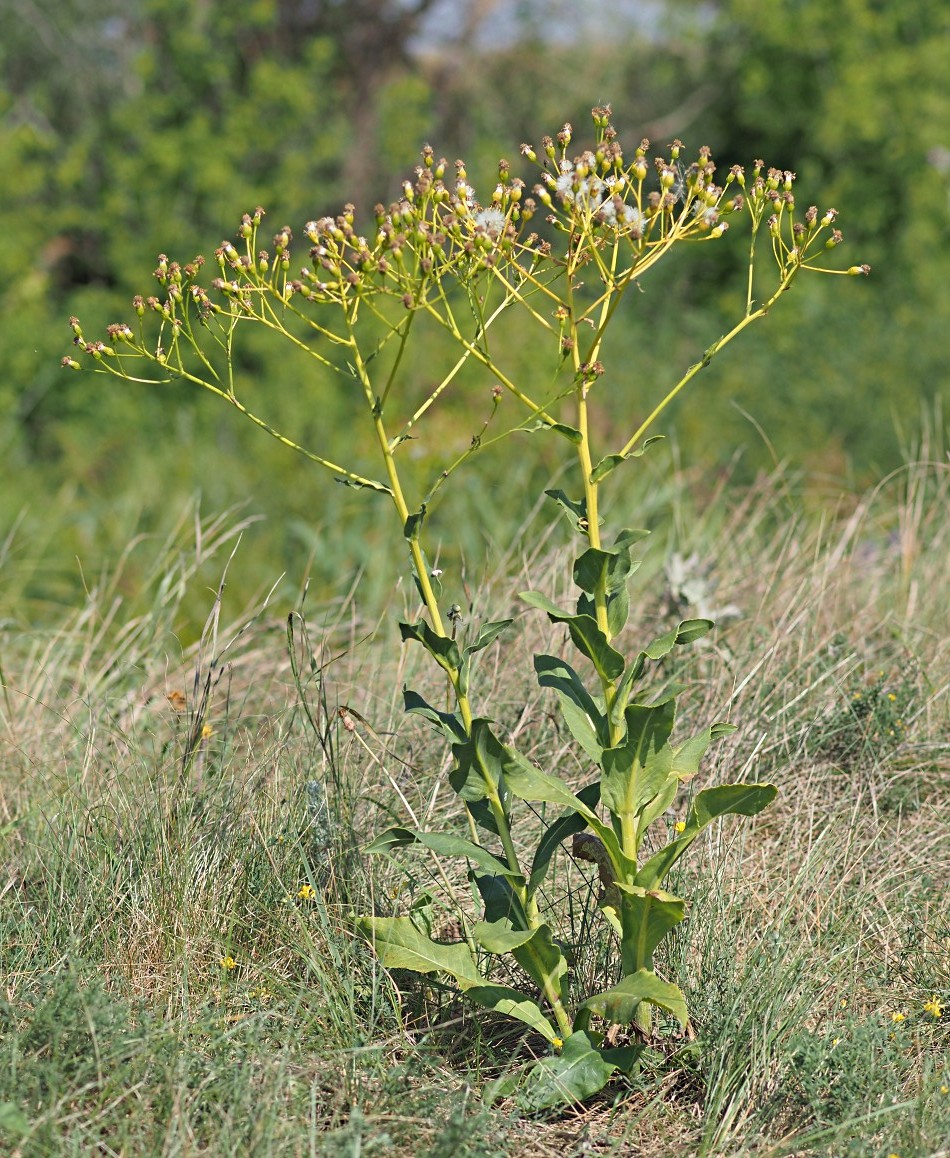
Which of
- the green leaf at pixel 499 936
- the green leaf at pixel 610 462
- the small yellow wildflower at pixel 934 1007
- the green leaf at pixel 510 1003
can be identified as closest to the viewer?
the green leaf at pixel 610 462

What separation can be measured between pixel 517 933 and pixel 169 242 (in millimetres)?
7033

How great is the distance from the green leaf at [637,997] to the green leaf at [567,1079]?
0.23 ft

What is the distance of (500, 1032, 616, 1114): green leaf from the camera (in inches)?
88.4

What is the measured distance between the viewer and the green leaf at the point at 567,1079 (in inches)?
88.4

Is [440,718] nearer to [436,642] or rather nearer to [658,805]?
[436,642]

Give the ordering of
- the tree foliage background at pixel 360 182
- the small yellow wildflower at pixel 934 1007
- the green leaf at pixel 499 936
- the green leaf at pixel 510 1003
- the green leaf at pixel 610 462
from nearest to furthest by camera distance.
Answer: the green leaf at pixel 610 462, the green leaf at pixel 499 936, the green leaf at pixel 510 1003, the small yellow wildflower at pixel 934 1007, the tree foliage background at pixel 360 182

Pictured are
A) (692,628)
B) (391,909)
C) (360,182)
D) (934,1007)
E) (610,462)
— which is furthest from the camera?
(360,182)

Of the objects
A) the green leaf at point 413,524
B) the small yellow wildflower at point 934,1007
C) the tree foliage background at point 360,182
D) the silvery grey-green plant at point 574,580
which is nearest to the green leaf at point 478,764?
the silvery grey-green plant at point 574,580

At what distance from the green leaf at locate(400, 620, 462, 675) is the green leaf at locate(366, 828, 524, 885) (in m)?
0.28

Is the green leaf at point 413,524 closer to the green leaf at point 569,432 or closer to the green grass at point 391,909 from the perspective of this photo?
the green leaf at point 569,432

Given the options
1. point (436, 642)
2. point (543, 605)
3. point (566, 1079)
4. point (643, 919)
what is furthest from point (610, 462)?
point (566, 1079)

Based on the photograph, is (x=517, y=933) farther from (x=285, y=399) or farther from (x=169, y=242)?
(x=169, y=242)

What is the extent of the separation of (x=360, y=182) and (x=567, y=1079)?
806cm

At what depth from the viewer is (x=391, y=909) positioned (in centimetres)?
269
